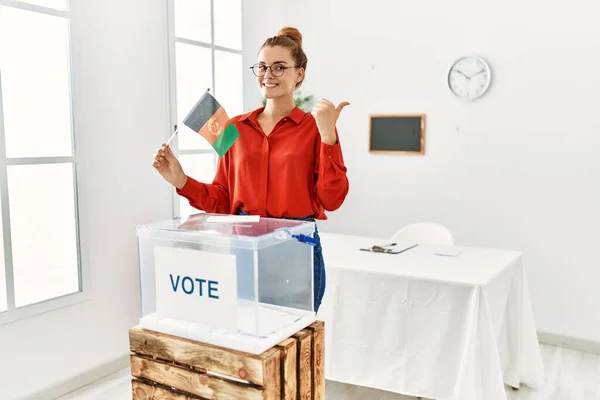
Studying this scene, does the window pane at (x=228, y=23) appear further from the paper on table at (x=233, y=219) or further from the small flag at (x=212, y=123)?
the paper on table at (x=233, y=219)

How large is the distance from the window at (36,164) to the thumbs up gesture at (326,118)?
172 centimetres

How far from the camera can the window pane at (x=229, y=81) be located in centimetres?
391

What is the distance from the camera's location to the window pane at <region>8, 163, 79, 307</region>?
2578 millimetres

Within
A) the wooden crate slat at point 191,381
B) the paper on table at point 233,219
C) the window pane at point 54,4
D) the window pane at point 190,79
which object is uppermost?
the window pane at point 54,4

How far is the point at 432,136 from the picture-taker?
12.4ft

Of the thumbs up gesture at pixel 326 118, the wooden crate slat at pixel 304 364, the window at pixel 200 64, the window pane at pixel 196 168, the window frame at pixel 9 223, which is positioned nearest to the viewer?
the wooden crate slat at pixel 304 364

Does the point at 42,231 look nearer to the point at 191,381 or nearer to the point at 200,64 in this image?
the point at 200,64

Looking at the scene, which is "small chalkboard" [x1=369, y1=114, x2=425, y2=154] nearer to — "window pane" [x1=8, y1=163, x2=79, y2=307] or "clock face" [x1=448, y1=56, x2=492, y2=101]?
"clock face" [x1=448, y1=56, x2=492, y2=101]

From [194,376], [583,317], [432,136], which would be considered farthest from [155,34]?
[583,317]

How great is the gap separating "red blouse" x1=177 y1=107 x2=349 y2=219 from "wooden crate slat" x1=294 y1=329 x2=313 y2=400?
372 millimetres

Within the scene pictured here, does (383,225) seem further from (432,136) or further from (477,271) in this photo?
(477,271)

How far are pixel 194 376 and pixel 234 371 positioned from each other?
12cm

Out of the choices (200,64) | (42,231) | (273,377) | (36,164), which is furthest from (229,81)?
(273,377)

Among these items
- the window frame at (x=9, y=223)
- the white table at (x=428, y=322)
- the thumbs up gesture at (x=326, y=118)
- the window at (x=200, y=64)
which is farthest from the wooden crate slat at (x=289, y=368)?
the window at (x=200, y=64)
